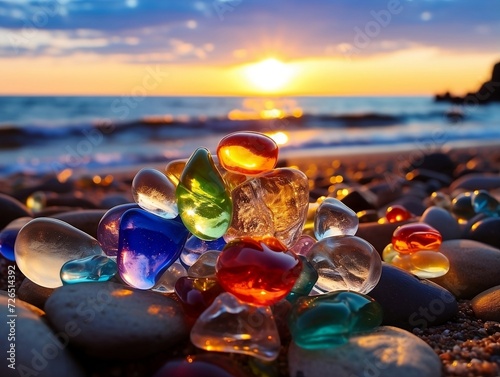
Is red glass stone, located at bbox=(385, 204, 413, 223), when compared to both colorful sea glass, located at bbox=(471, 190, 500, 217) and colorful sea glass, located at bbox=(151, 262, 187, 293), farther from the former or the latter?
colorful sea glass, located at bbox=(151, 262, 187, 293)

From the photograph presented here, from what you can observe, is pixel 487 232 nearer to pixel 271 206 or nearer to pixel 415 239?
pixel 415 239

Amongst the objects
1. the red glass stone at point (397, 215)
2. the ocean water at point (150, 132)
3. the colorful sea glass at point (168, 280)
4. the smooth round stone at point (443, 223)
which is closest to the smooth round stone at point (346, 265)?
the colorful sea glass at point (168, 280)

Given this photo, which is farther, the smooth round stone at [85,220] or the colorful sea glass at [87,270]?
the smooth round stone at [85,220]

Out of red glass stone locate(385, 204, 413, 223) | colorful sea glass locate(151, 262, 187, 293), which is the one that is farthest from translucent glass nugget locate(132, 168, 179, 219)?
red glass stone locate(385, 204, 413, 223)

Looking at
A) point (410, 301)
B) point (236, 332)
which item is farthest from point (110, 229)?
point (410, 301)

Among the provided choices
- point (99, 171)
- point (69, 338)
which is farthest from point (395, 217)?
point (99, 171)

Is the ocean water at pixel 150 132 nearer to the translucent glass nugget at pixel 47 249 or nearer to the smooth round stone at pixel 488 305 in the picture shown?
the translucent glass nugget at pixel 47 249
